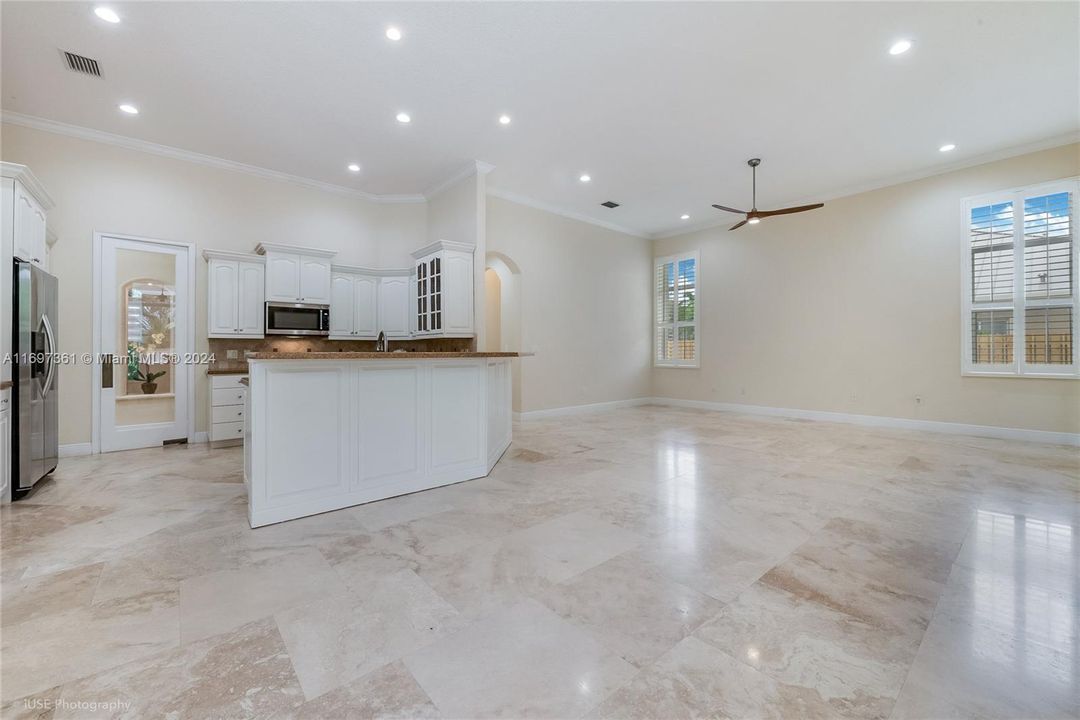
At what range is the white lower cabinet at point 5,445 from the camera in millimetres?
3029

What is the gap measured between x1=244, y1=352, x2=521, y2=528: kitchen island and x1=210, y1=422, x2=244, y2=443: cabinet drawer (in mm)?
2463

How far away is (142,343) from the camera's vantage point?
487cm

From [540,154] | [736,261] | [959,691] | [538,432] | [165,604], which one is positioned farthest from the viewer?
[736,261]

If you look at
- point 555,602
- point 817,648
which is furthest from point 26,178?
point 817,648

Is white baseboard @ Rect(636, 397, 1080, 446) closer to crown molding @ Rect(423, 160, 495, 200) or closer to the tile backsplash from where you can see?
the tile backsplash

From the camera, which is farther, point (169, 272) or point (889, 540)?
point (169, 272)

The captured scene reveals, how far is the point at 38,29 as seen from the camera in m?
3.17

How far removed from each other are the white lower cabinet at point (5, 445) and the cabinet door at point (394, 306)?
3686 mm

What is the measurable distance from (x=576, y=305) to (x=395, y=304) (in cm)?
307

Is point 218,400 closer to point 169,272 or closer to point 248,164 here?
point 169,272

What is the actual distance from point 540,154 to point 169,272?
4609mm

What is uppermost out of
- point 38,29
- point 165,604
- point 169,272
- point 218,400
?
point 38,29

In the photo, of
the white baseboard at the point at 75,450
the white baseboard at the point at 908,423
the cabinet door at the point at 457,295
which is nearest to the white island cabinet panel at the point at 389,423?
the cabinet door at the point at 457,295

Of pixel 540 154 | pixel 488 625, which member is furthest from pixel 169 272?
pixel 488 625
